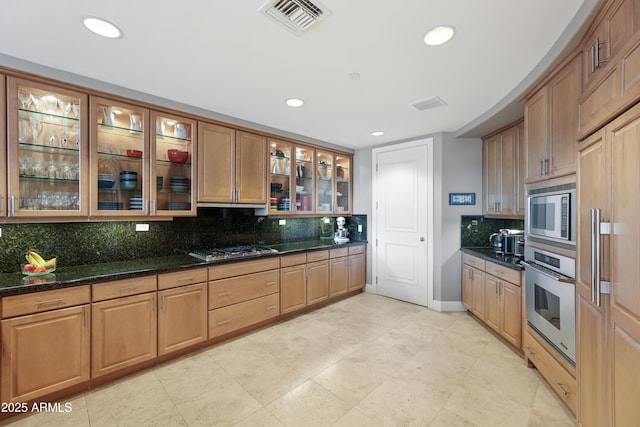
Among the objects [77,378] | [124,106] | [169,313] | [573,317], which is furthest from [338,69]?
[77,378]

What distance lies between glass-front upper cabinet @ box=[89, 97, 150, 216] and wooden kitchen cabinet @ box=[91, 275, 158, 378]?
0.67 m

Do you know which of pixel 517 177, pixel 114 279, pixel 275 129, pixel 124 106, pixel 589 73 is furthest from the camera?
pixel 275 129

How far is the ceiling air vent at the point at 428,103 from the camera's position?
2.74 meters

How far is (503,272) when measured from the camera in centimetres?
290

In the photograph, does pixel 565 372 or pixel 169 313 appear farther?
pixel 169 313

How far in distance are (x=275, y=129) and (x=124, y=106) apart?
1.67 m

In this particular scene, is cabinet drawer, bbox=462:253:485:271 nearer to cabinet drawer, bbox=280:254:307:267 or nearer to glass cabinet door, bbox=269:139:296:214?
cabinet drawer, bbox=280:254:307:267

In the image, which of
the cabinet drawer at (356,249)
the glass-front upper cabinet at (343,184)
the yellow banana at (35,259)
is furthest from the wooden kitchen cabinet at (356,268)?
the yellow banana at (35,259)

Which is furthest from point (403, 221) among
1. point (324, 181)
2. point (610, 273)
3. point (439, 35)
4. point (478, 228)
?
point (610, 273)

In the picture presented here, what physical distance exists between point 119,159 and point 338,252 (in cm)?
292

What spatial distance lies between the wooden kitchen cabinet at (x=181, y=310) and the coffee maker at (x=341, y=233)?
7.82 feet

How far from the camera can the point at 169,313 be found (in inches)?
101

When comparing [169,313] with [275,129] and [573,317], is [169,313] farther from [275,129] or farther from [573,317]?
[573,317]

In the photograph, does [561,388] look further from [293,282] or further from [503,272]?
[293,282]
